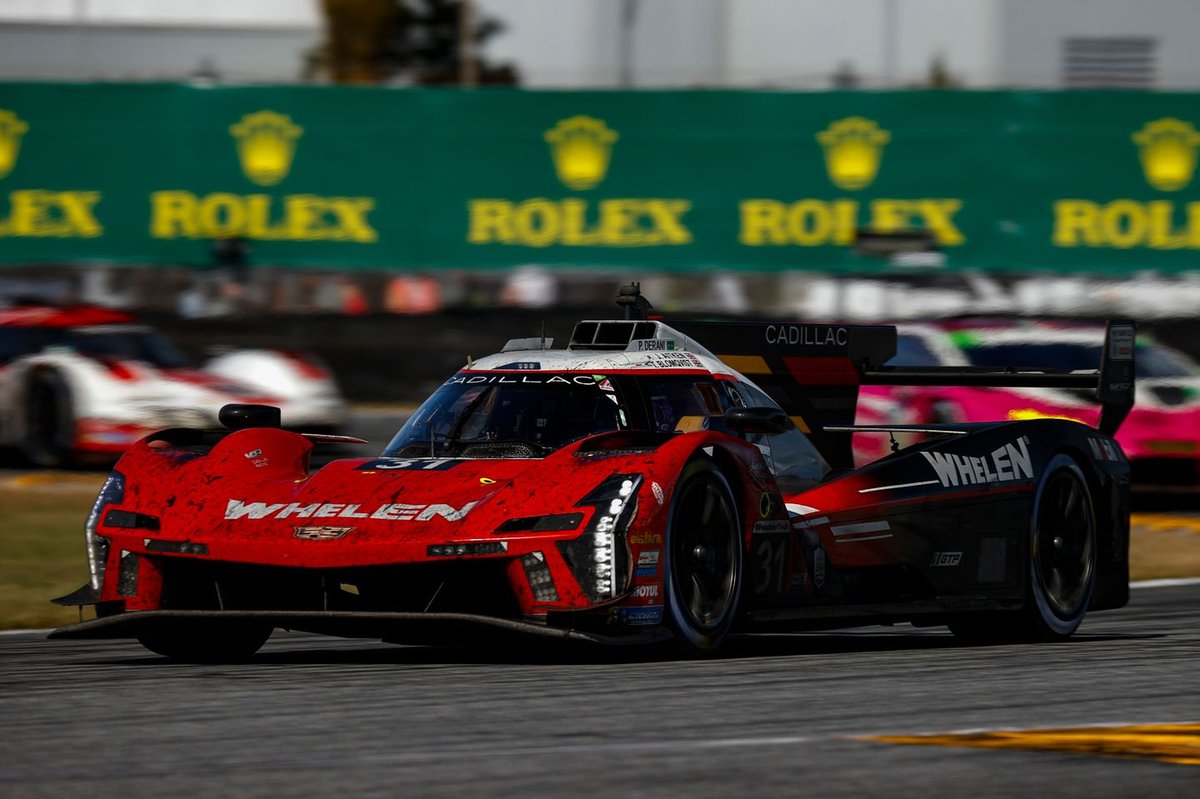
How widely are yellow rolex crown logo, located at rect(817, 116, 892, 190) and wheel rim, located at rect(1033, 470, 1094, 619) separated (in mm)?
13169

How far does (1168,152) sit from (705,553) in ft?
52.0

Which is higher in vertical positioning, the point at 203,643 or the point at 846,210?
the point at 846,210

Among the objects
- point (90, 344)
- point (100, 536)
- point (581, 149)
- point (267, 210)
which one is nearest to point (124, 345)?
point (90, 344)

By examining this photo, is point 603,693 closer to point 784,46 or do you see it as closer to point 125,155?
point 125,155

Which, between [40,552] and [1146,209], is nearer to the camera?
[40,552]

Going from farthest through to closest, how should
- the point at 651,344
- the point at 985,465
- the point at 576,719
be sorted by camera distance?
the point at 985,465 < the point at 651,344 < the point at 576,719

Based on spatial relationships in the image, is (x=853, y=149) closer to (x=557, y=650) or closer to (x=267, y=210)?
(x=267, y=210)

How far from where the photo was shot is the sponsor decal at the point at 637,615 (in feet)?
22.9

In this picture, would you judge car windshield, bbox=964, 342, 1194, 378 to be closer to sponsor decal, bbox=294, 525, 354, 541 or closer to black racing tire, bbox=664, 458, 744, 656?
black racing tire, bbox=664, 458, 744, 656

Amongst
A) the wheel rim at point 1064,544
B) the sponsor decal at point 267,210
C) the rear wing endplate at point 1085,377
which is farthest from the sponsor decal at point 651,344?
the sponsor decal at point 267,210

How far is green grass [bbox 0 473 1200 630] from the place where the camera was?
1057 centimetres

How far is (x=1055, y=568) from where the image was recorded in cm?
909

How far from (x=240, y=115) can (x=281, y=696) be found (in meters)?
16.9

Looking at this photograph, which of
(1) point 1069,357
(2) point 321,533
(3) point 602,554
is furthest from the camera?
(1) point 1069,357
